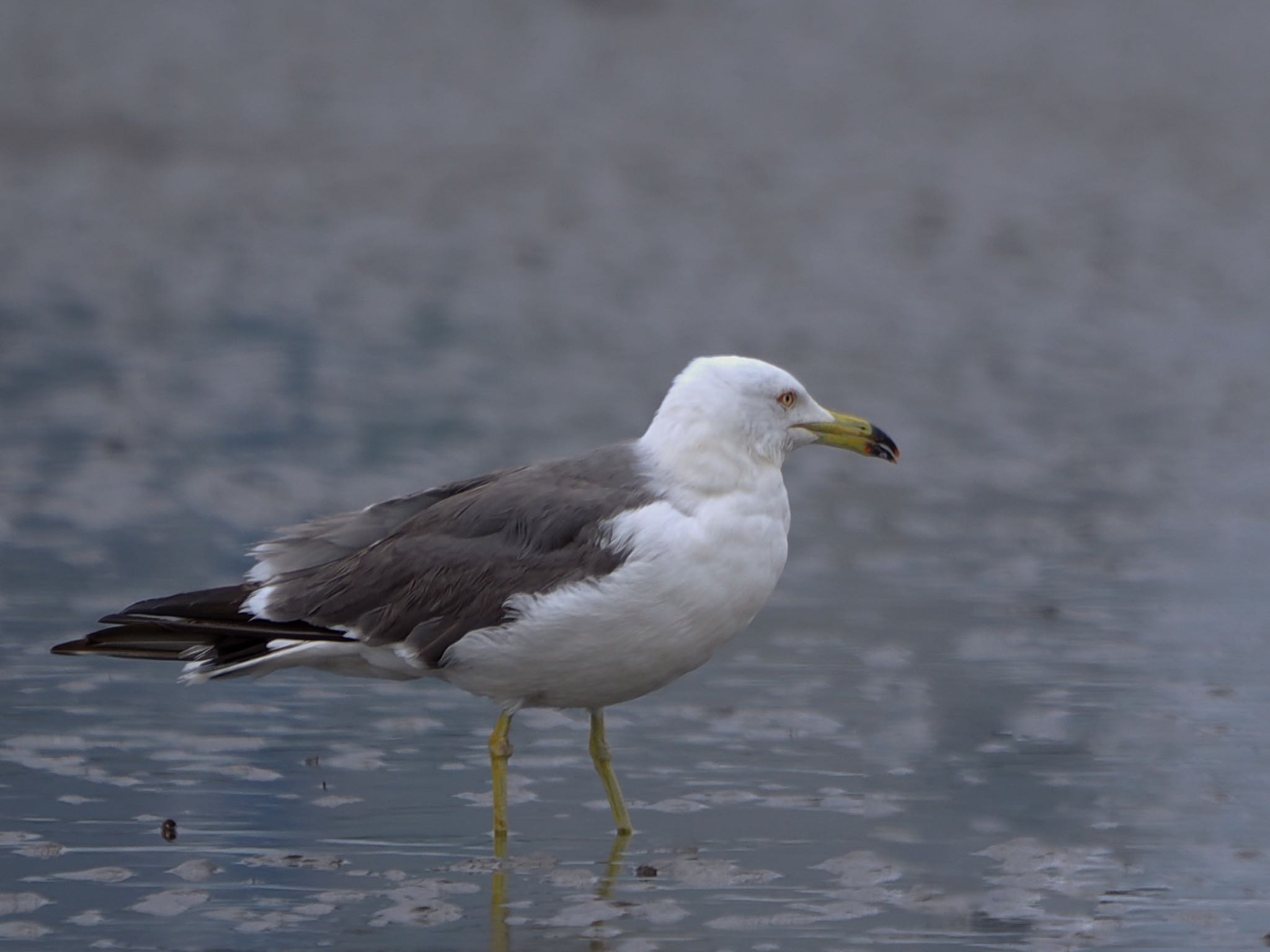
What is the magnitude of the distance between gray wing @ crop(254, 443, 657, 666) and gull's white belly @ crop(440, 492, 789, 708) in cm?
7

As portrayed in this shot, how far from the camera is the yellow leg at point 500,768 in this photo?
6.44 m

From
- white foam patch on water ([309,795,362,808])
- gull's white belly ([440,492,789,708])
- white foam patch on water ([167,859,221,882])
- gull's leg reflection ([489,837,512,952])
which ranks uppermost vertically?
gull's white belly ([440,492,789,708])

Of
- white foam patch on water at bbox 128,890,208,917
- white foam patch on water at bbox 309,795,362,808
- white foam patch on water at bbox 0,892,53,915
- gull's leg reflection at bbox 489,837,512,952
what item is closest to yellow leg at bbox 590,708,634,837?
gull's leg reflection at bbox 489,837,512,952

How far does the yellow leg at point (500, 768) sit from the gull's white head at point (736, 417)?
0.97 metres

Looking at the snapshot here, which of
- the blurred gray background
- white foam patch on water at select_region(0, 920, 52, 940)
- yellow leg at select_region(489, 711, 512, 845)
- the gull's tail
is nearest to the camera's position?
white foam patch on water at select_region(0, 920, 52, 940)

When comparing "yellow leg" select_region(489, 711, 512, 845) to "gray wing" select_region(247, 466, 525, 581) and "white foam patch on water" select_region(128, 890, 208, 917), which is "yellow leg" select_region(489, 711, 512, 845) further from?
"white foam patch on water" select_region(128, 890, 208, 917)

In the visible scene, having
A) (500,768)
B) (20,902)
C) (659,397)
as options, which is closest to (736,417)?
(500,768)

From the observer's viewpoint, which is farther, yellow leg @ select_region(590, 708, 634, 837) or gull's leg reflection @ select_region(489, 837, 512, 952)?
yellow leg @ select_region(590, 708, 634, 837)

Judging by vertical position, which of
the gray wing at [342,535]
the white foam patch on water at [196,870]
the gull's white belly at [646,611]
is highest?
the gray wing at [342,535]

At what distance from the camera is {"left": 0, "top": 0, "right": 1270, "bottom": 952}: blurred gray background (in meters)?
6.25

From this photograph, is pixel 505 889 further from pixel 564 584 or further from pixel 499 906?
pixel 564 584

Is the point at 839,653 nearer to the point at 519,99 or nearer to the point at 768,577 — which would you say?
the point at 768,577

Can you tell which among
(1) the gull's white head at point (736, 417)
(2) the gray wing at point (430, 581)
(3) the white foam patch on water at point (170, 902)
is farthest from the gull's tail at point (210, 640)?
(1) the gull's white head at point (736, 417)

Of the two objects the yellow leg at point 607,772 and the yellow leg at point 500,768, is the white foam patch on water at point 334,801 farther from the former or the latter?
the yellow leg at point 607,772
